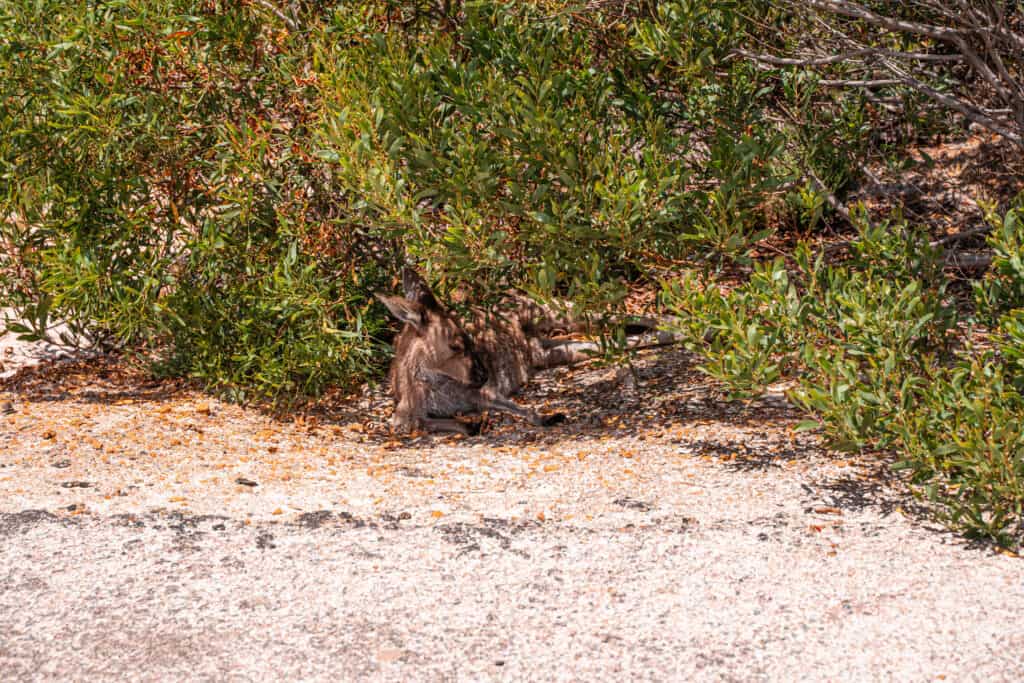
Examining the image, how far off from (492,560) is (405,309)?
8.15 ft

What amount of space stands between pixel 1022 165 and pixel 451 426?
415 centimetres

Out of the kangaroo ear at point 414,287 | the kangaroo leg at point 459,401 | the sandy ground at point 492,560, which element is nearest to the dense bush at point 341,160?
the kangaroo ear at point 414,287

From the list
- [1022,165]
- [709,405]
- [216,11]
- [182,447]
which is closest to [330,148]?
[216,11]

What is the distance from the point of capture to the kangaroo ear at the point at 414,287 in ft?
21.7

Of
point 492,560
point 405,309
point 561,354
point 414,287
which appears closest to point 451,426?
point 405,309

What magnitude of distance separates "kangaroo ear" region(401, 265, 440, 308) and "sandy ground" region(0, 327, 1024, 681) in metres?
0.93

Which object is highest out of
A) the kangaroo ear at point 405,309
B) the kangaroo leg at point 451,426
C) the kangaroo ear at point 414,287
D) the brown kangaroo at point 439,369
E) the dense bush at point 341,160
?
the dense bush at point 341,160

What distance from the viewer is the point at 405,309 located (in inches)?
259

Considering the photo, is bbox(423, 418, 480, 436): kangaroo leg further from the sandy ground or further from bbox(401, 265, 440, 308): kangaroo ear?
bbox(401, 265, 440, 308): kangaroo ear

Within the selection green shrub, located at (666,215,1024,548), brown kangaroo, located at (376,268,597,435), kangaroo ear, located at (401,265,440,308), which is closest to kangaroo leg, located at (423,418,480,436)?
brown kangaroo, located at (376,268,597,435)

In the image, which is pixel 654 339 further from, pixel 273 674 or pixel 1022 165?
pixel 273 674

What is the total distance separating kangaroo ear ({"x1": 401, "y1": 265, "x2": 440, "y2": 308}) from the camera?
6602 mm

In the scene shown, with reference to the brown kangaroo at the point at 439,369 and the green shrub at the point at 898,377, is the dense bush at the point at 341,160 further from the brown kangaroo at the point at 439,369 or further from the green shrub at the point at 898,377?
the green shrub at the point at 898,377

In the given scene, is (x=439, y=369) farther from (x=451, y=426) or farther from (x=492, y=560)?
(x=492, y=560)
